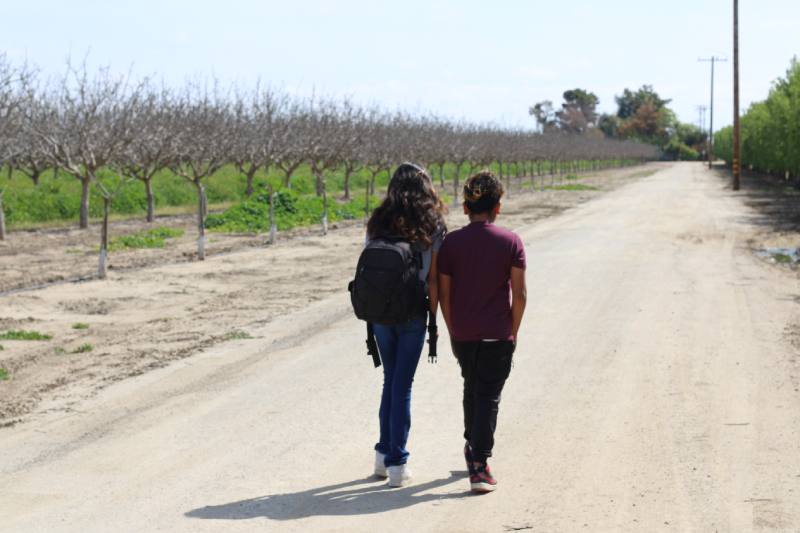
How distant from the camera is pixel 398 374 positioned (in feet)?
18.1

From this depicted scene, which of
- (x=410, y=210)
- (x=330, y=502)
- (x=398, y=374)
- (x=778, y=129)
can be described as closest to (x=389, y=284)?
(x=410, y=210)

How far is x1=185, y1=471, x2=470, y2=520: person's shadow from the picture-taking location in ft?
17.2

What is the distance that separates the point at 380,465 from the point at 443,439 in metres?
1.01

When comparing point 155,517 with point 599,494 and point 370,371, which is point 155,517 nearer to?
point 599,494

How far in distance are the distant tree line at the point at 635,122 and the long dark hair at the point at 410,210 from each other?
15038 cm

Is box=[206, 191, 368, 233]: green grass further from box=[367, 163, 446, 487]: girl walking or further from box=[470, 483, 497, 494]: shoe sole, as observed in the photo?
box=[470, 483, 497, 494]: shoe sole

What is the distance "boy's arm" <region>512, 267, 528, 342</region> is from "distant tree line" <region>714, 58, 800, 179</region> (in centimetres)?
4177

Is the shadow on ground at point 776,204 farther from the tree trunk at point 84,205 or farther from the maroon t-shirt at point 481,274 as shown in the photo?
the maroon t-shirt at point 481,274

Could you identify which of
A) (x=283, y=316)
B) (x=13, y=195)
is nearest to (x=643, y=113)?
(x=13, y=195)

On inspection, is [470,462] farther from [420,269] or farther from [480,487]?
[420,269]

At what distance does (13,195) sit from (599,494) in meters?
32.7

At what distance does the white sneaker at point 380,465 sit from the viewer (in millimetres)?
5793

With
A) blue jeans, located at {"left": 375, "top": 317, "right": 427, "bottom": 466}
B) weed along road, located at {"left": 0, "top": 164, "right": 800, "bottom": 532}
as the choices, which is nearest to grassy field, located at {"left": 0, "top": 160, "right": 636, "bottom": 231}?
weed along road, located at {"left": 0, "top": 164, "right": 800, "bottom": 532}

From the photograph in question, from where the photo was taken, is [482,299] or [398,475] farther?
[398,475]
